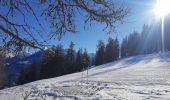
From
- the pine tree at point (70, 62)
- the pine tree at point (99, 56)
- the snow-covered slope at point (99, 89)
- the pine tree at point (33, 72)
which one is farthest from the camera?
the pine tree at point (99, 56)

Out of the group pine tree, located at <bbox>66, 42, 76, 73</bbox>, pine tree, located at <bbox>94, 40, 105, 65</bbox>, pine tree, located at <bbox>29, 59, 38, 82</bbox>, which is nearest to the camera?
pine tree, located at <bbox>29, 59, 38, 82</bbox>

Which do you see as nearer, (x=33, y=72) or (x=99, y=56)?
(x=33, y=72)

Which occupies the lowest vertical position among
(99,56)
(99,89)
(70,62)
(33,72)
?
(99,89)

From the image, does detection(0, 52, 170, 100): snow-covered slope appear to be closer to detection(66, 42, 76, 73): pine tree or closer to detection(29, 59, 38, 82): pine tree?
detection(29, 59, 38, 82): pine tree

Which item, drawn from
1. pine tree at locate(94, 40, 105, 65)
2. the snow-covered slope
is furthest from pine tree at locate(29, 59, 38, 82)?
the snow-covered slope

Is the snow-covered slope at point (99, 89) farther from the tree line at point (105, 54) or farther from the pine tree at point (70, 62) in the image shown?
the tree line at point (105, 54)

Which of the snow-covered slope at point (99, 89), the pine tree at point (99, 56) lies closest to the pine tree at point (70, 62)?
the pine tree at point (99, 56)

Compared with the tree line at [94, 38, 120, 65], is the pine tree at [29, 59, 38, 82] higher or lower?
lower

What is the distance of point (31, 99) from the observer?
1421 cm

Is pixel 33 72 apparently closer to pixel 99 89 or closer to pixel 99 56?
pixel 99 56

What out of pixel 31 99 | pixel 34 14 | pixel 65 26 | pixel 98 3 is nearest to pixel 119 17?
pixel 98 3

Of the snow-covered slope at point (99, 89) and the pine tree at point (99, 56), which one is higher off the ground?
the pine tree at point (99, 56)

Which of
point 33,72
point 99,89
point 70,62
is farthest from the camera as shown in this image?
point 70,62

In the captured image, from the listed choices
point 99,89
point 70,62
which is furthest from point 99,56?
point 99,89
